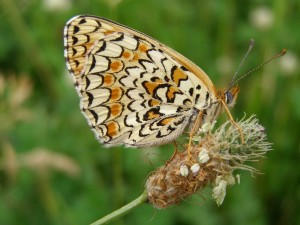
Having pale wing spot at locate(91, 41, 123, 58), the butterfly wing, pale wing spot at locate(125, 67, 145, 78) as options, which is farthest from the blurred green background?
pale wing spot at locate(91, 41, 123, 58)

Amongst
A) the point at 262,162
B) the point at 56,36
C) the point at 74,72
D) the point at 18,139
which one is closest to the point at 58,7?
the point at 56,36

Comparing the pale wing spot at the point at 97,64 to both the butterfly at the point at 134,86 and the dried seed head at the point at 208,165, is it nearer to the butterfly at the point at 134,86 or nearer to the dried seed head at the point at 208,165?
the butterfly at the point at 134,86

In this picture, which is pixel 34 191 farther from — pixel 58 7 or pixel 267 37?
pixel 267 37

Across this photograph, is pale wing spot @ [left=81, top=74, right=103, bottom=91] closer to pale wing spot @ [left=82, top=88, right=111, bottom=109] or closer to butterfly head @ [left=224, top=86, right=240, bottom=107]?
pale wing spot @ [left=82, top=88, right=111, bottom=109]

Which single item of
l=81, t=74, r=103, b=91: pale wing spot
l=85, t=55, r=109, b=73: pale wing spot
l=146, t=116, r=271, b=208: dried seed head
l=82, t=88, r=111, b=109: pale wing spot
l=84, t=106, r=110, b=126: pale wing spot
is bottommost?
l=146, t=116, r=271, b=208: dried seed head

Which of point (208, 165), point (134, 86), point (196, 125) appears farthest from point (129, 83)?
point (208, 165)

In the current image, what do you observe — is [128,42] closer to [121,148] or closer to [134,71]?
[134,71]
